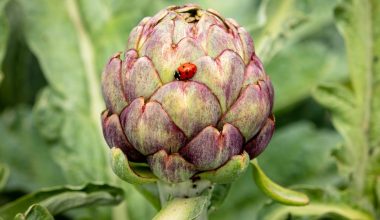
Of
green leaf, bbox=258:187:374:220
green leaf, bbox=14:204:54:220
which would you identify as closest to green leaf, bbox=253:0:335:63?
green leaf, bbox=258:187:374:220

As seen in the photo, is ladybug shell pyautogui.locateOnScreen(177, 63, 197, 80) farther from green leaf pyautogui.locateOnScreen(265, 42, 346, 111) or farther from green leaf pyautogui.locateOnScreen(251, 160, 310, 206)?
green leaf pyautogui.locateOnScreen(265, 42, 346, 111)

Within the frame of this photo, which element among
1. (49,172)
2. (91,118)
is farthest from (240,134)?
(49,172)

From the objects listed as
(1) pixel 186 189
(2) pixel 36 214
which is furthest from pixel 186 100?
(2) pixel 36 214

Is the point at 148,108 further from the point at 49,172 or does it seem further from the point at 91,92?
the point at 49,172

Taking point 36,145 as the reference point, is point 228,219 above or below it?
below

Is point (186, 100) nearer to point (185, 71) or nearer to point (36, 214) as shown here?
point (185, 71)
